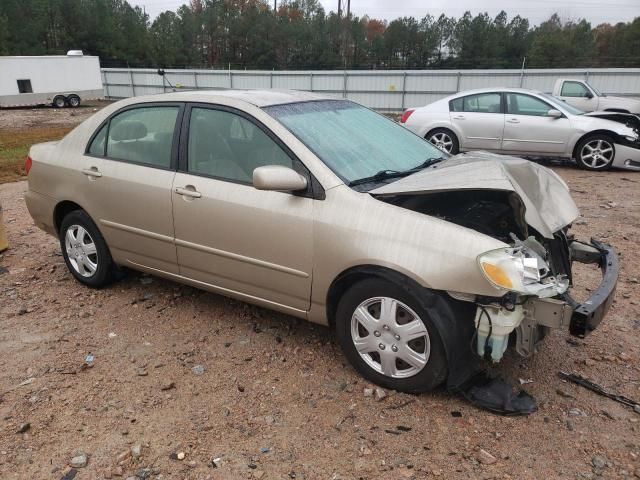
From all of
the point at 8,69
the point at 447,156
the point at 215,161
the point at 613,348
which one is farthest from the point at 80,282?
the point at 8,69

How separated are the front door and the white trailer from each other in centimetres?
2669

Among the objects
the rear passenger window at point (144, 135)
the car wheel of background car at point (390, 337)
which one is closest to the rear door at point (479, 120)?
the rear passenger window at point (144, 135)

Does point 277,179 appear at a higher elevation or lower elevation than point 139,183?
higher

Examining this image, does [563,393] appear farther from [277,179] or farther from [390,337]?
[277,179]

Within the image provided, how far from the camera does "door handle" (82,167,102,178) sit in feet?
13.4

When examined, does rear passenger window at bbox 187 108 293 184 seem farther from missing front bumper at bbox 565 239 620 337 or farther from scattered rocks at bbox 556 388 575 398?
scattered rocks at bbox 556 388 575 398

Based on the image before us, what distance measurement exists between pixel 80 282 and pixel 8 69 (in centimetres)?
2586

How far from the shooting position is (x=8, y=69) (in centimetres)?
2530

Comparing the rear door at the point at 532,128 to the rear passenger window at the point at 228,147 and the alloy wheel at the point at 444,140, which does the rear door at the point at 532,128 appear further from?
the rear passenger window at the point at 228,147

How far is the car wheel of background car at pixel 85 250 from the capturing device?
4288 millimetres

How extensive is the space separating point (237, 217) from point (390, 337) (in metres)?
1.20

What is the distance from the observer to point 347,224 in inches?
115

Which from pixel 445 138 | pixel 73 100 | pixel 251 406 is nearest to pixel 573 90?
pixel 445 138

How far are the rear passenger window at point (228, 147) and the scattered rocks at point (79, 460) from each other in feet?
5.78
